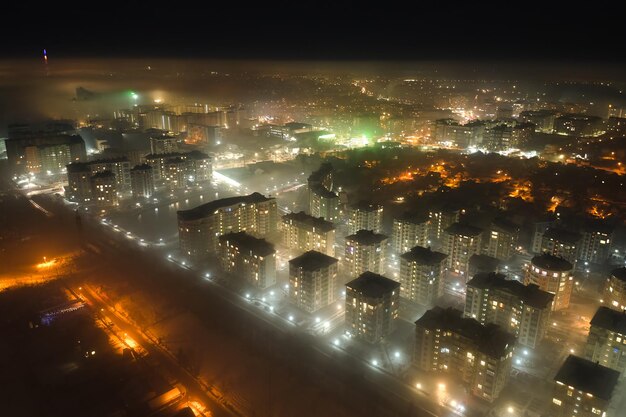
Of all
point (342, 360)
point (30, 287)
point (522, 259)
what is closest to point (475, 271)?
point (522, 259)

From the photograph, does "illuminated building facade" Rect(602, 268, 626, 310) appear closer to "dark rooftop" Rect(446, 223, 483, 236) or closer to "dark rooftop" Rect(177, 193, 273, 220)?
"dark rooftop" Rect(446, 223, 483, 236)

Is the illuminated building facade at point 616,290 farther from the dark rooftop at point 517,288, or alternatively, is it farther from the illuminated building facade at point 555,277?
the dark rooftop at point 517,288

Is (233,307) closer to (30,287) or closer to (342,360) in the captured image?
(342,360)

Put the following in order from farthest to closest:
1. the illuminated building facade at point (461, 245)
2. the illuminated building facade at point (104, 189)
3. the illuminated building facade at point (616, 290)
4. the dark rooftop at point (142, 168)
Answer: the dark rooftop at point (142, 168)
the illuminated building facade at point (104, 189)
the illuminated building facade at point (461, 245)
the illuminated building facade at point (616, 290)

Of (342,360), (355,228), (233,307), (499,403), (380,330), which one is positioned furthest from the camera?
(355,228)

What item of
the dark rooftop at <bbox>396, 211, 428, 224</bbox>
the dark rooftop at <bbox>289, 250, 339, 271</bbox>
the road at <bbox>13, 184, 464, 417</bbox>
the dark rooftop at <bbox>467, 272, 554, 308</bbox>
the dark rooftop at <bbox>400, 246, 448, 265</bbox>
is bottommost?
the road at <bbox>13, 184, 464, 417</bbox>

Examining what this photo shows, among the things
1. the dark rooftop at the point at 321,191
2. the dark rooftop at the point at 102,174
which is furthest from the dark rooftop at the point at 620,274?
the dark rooftop at the point at 102,174

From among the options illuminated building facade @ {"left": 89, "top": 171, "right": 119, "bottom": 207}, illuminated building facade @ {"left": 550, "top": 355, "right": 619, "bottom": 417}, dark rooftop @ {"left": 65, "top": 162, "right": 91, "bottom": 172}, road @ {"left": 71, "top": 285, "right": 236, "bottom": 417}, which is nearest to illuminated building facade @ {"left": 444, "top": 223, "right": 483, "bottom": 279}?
illuminated building facade @ {"left": 550, "top": 355, "right": 619, "bottom": 417}
